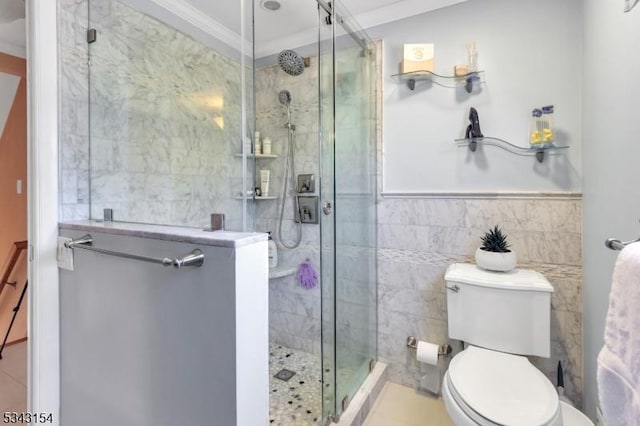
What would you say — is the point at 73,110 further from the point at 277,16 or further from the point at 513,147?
the point at 513,147

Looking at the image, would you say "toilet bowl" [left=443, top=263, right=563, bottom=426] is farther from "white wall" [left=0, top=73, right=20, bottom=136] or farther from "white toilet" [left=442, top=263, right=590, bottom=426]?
"white wall" [left=0, top=73, right=20, bottom=136]

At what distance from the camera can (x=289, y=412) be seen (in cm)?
165

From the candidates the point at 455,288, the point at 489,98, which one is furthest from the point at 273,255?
the point at 489,98

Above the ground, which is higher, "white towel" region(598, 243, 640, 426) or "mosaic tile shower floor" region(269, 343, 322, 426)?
"white towel" region(598, 243, 640, 426)

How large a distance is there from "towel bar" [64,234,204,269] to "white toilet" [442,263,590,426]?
1.08 meters

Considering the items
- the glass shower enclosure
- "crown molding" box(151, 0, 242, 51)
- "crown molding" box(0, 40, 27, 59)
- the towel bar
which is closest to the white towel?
the towel bar

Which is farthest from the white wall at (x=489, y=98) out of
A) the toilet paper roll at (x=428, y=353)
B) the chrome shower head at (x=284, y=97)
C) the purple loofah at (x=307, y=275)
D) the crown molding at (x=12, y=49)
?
the crown molding at (x=12, y=49)

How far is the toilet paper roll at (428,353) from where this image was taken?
1.79 metres

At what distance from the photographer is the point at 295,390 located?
186 cm

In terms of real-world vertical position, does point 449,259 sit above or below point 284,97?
below

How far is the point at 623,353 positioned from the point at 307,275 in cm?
181

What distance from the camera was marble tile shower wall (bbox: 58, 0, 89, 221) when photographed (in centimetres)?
132

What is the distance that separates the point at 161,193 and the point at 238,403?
130cm

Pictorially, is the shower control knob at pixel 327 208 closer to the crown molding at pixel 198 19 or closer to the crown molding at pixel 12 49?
the crown molding at pixel 198 19
